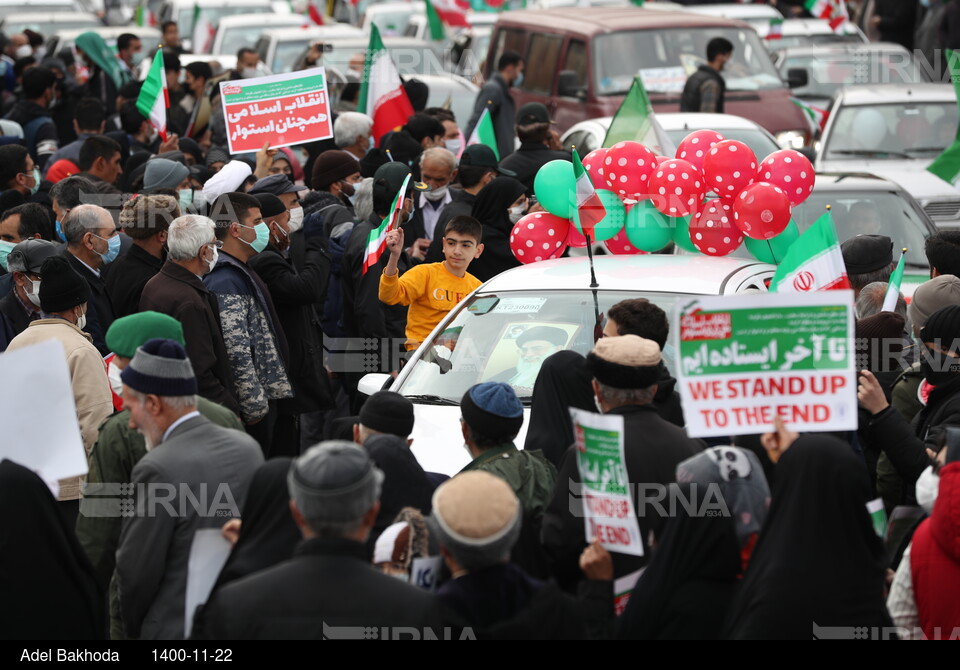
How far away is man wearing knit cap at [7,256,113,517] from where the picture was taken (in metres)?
5.94

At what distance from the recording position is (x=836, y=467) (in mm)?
3982

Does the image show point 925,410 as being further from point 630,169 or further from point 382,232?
point 382,232

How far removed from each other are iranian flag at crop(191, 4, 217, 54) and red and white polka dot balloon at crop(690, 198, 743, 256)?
1651 centimetres

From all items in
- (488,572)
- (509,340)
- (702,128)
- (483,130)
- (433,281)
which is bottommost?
(702,128)

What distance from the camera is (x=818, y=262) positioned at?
6066 millimetres

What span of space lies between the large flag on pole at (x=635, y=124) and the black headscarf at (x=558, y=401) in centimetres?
369

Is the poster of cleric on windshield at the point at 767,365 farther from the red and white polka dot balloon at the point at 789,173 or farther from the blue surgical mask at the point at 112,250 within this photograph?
the blue surgical mask at the point at 112,250

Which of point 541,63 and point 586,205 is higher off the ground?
point 586,205

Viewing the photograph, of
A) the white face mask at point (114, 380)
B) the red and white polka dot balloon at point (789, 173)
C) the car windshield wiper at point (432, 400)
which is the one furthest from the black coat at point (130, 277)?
the red and white polka dot balloon at point (789, 173)

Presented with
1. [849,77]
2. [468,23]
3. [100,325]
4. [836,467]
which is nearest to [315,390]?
[100,325]

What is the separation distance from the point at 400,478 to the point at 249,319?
2639 millimetres

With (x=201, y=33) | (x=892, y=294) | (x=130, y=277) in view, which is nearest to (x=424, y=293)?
(x=130, y=277)

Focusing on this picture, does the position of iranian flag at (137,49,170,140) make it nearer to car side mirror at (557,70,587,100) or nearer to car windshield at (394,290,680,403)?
car windshield at (394,290,680,403)

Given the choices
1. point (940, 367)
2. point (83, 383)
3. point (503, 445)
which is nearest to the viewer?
point (503, 445)
